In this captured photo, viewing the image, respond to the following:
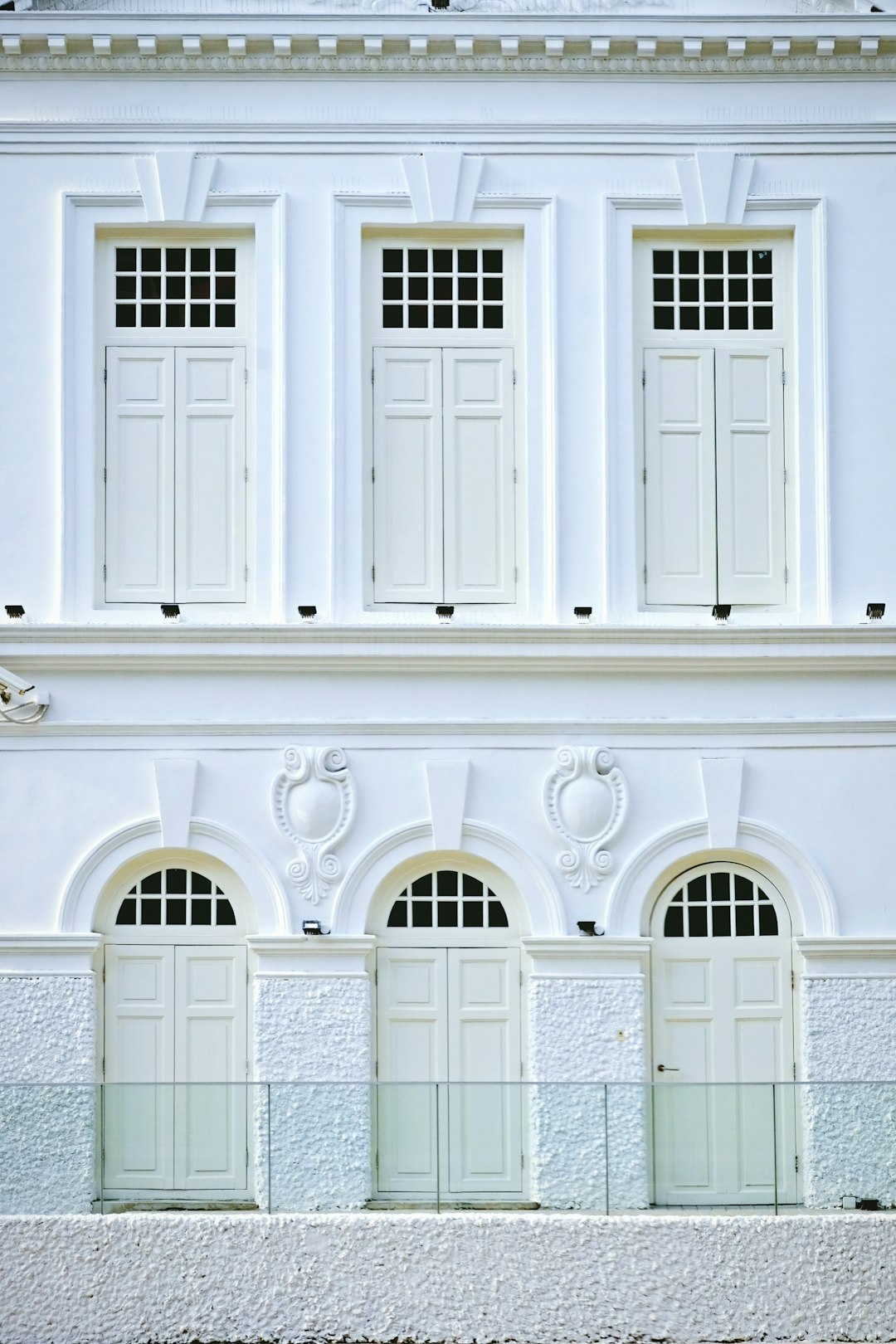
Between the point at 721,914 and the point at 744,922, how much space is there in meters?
0.20

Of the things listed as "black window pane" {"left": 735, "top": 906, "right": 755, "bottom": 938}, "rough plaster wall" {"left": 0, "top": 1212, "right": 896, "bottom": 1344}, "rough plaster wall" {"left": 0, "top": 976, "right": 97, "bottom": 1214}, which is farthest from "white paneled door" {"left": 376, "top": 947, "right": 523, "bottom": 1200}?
"rough plaster wall" {"left": 0, "top": 976, "right": 97, "bottom": 1214}

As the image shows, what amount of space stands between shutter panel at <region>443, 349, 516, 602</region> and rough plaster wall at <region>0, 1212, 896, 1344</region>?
5.10 meters

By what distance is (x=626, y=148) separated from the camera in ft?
50.3

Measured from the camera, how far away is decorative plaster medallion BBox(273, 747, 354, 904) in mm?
14750

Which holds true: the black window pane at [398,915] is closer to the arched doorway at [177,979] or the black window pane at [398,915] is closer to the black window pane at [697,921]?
the arched doorway at [177,979]

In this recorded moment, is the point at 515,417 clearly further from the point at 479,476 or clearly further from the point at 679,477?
the point at 679,477

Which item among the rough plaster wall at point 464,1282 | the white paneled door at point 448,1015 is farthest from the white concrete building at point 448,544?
the rough plaster wall at point 464,1282

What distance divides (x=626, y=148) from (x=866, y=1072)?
780cm

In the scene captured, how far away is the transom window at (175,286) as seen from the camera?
15.5m

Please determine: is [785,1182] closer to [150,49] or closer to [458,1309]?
[458,1309]

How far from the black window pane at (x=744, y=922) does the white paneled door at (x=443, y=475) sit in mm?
3183

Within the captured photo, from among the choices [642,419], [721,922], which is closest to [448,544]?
[642,419]

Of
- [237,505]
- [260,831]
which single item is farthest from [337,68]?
[260,831]

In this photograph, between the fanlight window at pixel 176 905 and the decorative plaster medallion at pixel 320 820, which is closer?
the decorative plaster medallion at pixel 320 820
